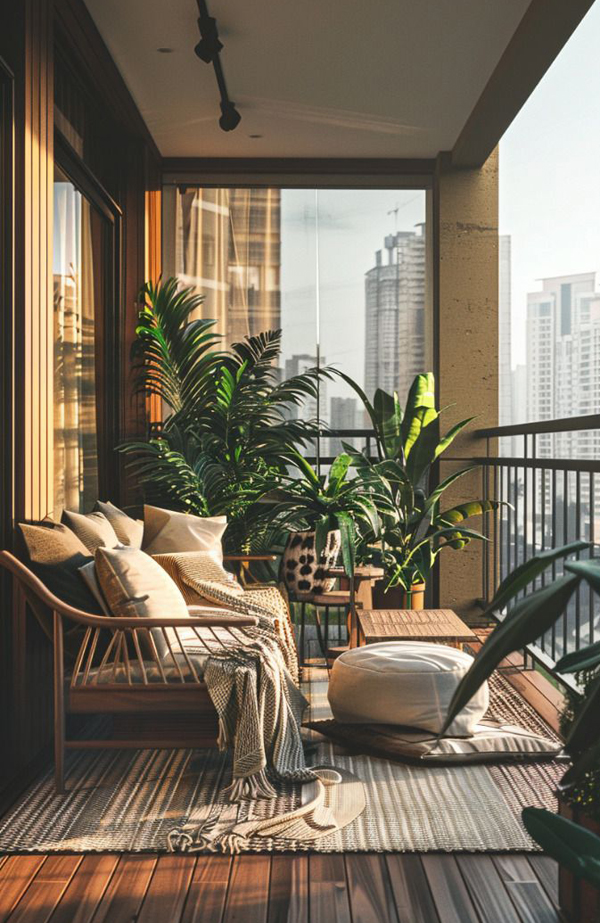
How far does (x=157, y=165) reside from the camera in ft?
19.3

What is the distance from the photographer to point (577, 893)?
198cm

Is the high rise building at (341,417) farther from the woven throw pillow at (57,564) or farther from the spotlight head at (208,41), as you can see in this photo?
the woven throw pillow at (57,564)

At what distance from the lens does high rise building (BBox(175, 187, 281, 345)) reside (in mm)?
5930

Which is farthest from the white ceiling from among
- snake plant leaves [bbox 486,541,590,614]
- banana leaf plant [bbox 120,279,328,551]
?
snake plant leaves [bbox 486,541,590,614]

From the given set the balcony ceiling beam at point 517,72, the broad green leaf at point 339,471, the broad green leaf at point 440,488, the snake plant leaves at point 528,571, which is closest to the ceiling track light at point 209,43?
the balcony ceiling beam at point 517,72

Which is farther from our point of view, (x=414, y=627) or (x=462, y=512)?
(x=462, y=512)

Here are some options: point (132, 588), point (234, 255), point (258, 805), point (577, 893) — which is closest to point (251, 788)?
point (258, 805)

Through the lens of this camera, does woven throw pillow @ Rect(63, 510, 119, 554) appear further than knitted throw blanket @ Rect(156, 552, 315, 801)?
Yes

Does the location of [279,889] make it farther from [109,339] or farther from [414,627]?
[109,339]

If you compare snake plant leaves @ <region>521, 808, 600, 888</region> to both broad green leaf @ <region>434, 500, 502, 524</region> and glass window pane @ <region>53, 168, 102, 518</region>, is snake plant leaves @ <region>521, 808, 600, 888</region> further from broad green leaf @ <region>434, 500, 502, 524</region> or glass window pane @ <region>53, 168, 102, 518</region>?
broad green leaf @ <region>434, 500, 502, 524</region>

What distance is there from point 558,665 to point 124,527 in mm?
2750

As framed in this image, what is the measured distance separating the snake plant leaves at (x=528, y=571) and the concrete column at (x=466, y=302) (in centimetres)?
460

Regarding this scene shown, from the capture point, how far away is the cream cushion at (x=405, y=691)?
124 inches

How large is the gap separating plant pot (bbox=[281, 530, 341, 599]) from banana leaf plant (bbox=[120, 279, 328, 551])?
1.24 feet
